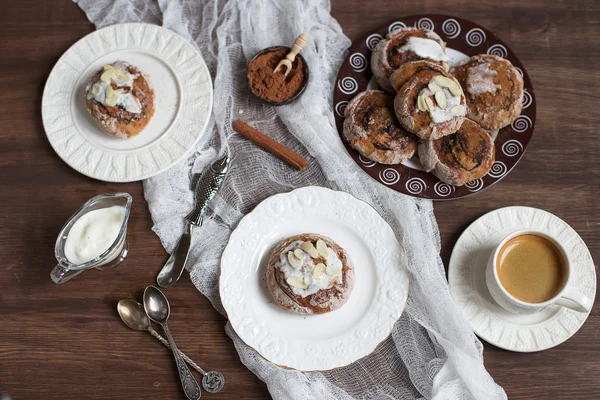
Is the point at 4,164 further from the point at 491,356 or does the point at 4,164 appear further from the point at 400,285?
the point at 491,356

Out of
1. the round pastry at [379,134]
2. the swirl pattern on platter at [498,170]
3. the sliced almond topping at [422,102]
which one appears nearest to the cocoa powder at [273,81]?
the round pastry at [379,134]

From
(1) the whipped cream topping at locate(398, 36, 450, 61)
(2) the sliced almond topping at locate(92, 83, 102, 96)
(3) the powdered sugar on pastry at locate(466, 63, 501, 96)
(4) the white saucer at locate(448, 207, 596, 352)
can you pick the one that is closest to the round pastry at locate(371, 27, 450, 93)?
(1) the whipped cream topping at locate(398, 36, 450, 61)

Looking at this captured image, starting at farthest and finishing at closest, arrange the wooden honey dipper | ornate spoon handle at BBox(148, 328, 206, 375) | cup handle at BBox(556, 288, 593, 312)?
the wooden honey dipper, ornate spoon handle at BBox(148, 328, 206, 375), cup handle at BBox(556, 288, 593, 312)

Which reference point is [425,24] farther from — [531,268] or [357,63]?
[531,268]

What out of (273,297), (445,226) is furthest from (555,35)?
(273,297)

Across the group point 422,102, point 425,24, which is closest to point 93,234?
point 422,102

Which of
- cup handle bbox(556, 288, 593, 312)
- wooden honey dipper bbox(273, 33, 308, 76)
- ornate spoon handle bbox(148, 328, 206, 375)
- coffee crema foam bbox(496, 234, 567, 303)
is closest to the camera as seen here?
cup handle bbox(556, 288, 593, 312)

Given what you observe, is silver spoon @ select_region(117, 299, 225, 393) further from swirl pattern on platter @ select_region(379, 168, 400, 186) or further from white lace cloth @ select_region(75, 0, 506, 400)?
swirl pattern on platter @ select_region(379, 168, 400, 186)
